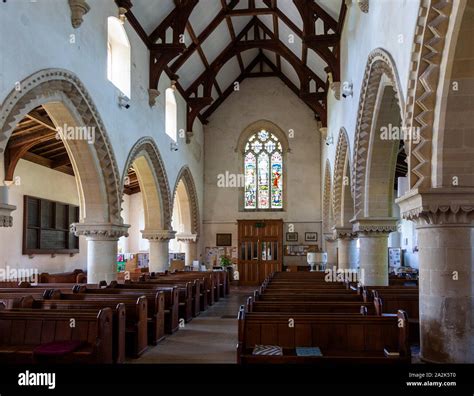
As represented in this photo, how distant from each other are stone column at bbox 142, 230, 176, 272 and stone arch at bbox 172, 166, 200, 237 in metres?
4.09

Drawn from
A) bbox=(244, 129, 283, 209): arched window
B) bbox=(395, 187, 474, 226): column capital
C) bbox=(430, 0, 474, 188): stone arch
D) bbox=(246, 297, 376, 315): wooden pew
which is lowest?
bbox=(246, 297, 376, 315): wooden pew

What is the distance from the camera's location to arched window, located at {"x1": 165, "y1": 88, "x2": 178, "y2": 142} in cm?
1611

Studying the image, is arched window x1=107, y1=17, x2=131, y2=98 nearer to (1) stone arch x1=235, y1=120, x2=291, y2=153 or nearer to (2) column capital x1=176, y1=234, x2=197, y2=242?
(2) column capital x1=176, y1=234, x2=197, y2=242

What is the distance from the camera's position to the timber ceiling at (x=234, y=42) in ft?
41.9

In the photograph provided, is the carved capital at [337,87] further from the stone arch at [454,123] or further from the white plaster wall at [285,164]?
the white plaster wall at [285,164]

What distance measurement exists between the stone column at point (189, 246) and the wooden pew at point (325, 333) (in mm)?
Answer: 14723

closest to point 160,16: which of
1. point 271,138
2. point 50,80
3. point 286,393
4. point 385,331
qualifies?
point 50,80

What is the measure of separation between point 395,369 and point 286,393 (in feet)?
4.90

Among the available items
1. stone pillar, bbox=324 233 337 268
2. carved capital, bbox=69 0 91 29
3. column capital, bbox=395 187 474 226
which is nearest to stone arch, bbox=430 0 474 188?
column capital, bbox=395 187 474 226

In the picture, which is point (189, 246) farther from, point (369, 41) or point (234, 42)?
point (369, 41)

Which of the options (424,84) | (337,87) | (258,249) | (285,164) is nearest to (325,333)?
(424,84)

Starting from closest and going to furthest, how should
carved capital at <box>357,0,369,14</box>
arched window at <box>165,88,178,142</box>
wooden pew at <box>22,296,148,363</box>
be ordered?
wooden pew at <box>22,296,148,363</box> → carved capital at <box>357,0,369,14</box> → arched window at <box>165,88,178,142</box>

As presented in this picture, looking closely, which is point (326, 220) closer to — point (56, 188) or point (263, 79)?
point (263, 79)

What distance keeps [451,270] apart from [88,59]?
7416 mm
